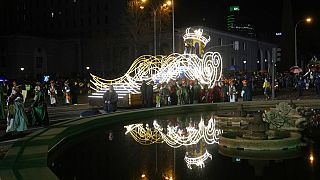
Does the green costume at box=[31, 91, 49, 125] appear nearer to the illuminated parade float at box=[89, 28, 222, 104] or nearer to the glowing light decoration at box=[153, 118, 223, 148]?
the glowing light decoration at box=[153, 118, 223, 148]

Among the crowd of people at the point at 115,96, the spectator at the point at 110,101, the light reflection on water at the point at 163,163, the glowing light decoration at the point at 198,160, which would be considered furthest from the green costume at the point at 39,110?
the glowing light decoration at the point at 198,160

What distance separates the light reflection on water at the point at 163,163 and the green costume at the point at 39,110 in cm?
425

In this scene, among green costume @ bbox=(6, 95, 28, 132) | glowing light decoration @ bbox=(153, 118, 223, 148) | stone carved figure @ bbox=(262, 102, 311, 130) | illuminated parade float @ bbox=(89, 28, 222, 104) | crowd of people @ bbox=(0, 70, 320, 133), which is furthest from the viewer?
illuminated parade float @ bbox=(89, 28, 222, 104)

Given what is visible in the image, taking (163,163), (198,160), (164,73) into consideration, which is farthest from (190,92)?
(163,163)

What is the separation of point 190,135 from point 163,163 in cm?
518

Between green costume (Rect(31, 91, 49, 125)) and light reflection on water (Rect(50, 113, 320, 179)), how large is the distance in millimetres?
4254

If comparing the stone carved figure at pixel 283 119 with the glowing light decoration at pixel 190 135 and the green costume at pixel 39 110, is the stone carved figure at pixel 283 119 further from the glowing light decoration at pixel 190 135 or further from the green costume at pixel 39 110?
the green costume at pixel 39 110

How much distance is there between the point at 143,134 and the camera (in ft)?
56.6

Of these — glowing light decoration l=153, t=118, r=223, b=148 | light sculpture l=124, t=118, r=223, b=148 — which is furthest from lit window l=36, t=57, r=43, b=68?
glowing light decoration l=153, t=118, r=223, b=148

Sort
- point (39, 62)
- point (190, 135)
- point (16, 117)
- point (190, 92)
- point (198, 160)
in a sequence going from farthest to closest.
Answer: point (39, 62) → point (190, 92) → point (190, 135) → point (16, 117) → point (198, 160)

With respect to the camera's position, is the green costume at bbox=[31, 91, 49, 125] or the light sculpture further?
the green costume at bbox=[31, 91, 49, 125]

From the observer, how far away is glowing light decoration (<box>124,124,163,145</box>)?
15595 millimetres

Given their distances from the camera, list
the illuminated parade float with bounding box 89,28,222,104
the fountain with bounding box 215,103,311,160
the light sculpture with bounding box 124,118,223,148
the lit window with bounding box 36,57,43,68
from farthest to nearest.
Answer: the lit window with bounding box 36,57,43,68, the illuminated parade float with bounding box 89,28,222,104, the light sculpture with bounding box 124,118,223,148, the fountain with bounding box 215,103,311,160

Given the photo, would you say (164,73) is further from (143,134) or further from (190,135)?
(190,135)
